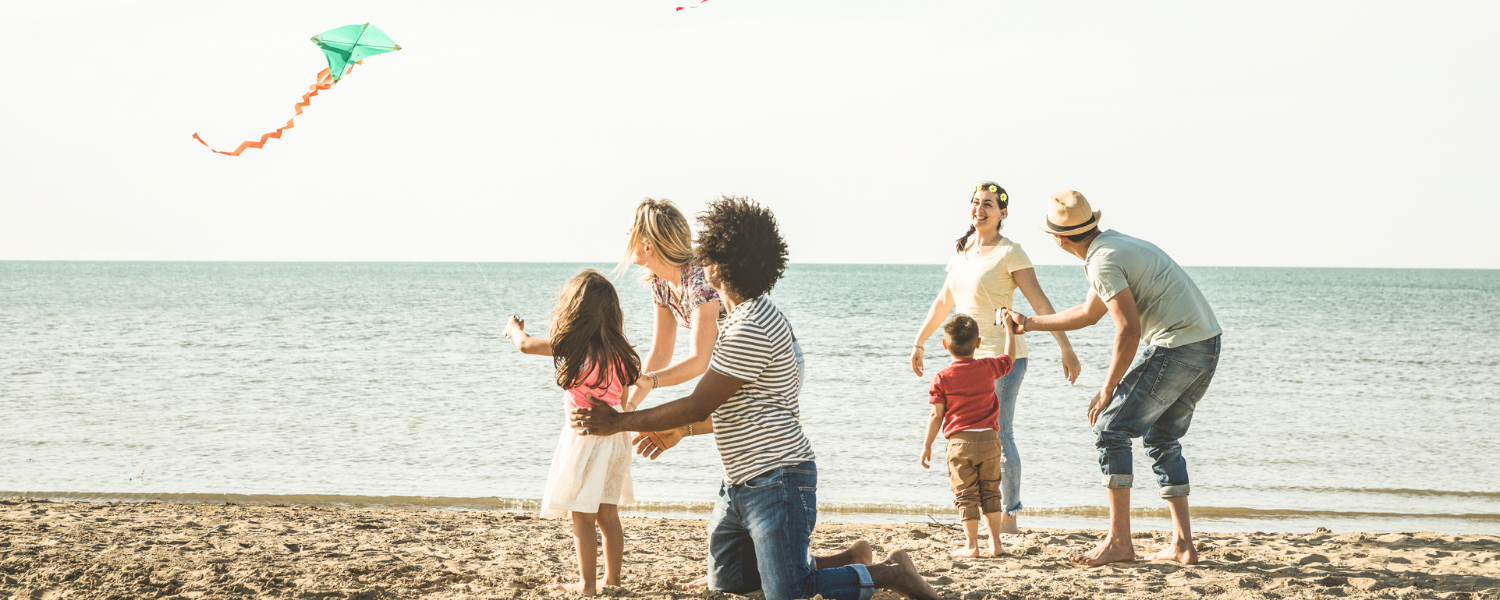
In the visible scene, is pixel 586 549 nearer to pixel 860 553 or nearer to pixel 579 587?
pixel 579 587

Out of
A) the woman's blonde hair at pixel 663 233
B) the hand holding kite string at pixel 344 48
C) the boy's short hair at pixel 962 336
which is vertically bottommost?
the boy's short hair at pixel 962 336

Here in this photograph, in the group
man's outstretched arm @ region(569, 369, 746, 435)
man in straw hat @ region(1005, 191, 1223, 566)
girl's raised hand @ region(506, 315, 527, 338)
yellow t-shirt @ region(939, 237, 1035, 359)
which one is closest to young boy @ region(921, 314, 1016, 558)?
yellow t-shirt @ region(939, 237, 1035, 359)

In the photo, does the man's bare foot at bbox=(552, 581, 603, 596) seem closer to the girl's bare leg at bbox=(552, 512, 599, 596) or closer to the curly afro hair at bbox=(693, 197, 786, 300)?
the girl's bare leg at bbox=(552, 512, 599, 596)

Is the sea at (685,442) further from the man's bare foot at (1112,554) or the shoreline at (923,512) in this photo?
the man's bare foot at (1112,554)

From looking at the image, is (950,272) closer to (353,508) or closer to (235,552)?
(235,552)

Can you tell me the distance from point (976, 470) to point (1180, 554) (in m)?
0.96

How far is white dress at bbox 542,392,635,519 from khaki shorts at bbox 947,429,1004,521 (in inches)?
59.7

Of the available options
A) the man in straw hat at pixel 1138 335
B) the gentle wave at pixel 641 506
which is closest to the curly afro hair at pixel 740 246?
the man in straw hat at pixel 1138 335

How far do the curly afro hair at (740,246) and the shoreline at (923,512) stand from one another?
11.1 feet

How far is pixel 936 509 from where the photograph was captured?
6.24m

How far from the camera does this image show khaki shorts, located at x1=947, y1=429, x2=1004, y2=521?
4199 millimetres

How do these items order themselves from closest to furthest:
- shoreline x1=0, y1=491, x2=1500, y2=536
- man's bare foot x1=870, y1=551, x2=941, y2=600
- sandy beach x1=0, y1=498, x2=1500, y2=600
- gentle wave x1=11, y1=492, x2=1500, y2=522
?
man's bare foot x1=870, y1=551, x2=941, y2=600
sandy beach x1=0, y1=498, x2=1500, y2=600
shoreline x1=0, y1=491, x2=1500, y2=536
gentle wave x1=11, y1=492, x2=1500, y2=522

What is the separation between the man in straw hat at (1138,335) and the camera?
3883mm

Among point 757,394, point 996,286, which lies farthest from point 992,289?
point 757,394
